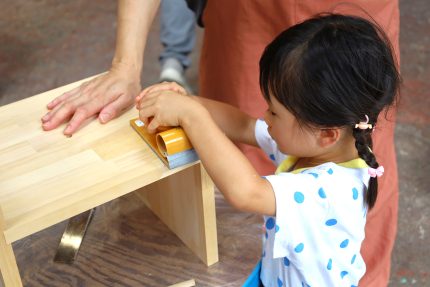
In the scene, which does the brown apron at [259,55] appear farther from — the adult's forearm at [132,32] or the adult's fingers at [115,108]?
the adult's fingers at [115,108]

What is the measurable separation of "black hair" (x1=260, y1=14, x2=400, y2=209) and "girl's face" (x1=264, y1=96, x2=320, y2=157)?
0.01 m

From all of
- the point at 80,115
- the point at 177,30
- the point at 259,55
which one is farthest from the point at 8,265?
the point at 177,30

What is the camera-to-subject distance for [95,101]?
3.52 ft

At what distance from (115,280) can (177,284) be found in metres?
0.12

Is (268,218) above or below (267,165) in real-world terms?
above

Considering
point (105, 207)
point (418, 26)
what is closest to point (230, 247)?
point (105, 207)

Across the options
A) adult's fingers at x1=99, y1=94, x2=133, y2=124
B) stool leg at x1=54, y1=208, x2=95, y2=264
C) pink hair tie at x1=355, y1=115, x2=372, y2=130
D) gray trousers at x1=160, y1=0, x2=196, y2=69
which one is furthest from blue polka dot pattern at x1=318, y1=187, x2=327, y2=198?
gray trousers at x1=160, y1=0, x2=196, y2=69

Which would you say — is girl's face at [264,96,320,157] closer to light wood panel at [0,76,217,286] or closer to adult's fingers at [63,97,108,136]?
light wood panel at [0,76,217,286]

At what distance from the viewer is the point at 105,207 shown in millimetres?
1247

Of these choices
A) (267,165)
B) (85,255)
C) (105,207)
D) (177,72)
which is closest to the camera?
(85,255)

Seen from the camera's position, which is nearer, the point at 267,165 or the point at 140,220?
the point at 140,220

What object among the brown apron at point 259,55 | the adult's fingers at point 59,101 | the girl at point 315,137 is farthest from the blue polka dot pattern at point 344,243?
the adult's fingers at point 59,101

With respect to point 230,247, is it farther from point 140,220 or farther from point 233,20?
point 233,20

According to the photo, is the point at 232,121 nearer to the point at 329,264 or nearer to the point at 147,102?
the point at 147,102
